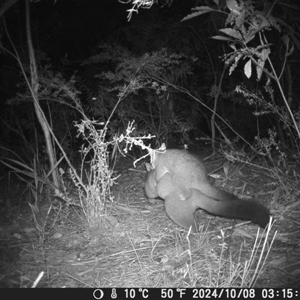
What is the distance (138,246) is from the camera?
362cm

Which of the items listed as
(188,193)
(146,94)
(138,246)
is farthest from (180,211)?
(146,94)

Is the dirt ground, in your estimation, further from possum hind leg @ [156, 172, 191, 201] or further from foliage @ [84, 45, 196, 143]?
foliage @ [84, 45, 196, 143]

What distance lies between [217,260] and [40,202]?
2.32 metres

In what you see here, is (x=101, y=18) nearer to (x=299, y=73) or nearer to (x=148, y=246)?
(x=299, y=73)

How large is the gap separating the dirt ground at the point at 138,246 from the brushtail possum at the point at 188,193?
0.15 m

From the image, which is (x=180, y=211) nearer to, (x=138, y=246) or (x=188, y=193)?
(x=188, y=193)

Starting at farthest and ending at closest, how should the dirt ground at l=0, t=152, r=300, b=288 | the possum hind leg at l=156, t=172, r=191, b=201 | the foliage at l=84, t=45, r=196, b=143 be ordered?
the foliage at l=84, t=45, r=196, b=143
the possum hind leg at l=156, t=172, r=191, b=201
the dirt ground at l=0, t=152, r=300, b=288

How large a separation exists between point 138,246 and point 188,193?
2.34 ft

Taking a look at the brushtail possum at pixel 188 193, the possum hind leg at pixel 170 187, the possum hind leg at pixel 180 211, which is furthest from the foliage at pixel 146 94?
the possum hind leg at pixel 180 211

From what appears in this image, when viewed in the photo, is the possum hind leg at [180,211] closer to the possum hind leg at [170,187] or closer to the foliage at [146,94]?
the possum hind leg at [170,187]

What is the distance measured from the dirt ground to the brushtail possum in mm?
152

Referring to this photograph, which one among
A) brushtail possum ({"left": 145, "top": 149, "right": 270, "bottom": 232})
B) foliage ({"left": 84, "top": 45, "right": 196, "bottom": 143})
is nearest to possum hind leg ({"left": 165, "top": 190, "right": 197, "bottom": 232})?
brushtail possum ({"left": 145, "top": 149, "right": 270, "bottom": 232})

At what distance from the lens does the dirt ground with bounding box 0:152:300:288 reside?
119 inches

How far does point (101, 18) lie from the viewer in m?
7.50
